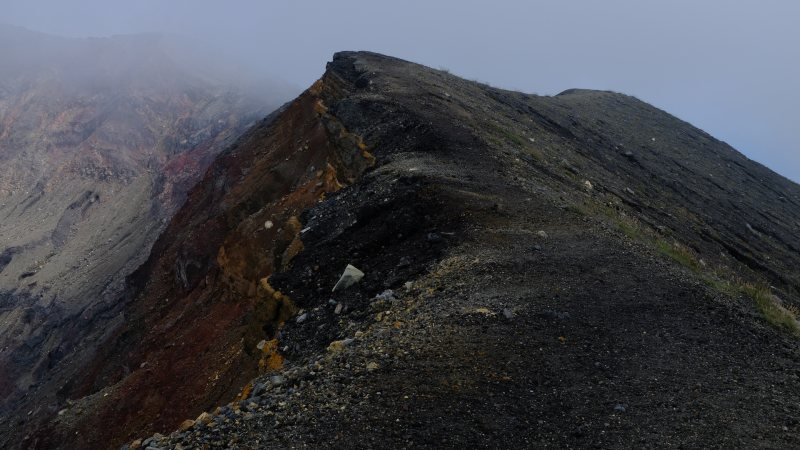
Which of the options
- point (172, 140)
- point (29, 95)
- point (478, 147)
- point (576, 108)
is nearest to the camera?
point (478, 147)

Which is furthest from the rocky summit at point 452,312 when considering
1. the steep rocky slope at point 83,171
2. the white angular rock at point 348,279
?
the steep rocky slope at point 83,171

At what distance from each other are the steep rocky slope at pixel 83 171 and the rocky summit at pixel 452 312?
54.6ft

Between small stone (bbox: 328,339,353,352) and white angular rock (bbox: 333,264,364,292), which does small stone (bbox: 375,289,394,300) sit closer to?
white angular rock (bbox: 333,264,364,292)

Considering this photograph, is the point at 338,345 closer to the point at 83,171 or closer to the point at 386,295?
the point at 386,295

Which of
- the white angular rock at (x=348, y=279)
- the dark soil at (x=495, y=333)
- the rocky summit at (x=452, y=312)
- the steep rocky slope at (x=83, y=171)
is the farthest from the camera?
the steep rocky slope at (x=83, y=171)

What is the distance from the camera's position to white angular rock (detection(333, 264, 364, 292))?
32.5 ft

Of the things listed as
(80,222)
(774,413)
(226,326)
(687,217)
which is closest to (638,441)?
(774,413)

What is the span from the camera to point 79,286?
4503 centimetres

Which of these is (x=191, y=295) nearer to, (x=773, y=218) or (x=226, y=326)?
(x=226, y=326)

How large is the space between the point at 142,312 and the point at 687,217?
75.5ft

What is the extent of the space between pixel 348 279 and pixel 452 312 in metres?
2.59

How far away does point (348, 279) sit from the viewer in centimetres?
995

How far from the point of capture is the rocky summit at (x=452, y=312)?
600 cm

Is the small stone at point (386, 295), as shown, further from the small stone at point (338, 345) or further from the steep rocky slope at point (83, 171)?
the steep rocky slope at point (83, 171)
